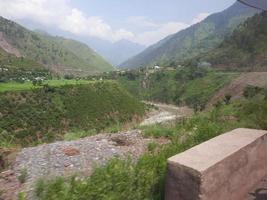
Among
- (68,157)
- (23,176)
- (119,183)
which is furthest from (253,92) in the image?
(119,183)

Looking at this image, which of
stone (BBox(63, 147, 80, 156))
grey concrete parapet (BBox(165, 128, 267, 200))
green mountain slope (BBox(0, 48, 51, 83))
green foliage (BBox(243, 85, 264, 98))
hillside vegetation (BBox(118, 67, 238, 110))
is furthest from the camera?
green mountain slope (BBox(0, 48, 51, 83))

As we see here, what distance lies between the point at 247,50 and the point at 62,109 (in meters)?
69.5

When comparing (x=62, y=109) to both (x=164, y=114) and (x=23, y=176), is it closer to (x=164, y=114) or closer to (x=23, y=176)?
(x=164, y=114)

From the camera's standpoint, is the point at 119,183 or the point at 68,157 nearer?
the point at 119,183

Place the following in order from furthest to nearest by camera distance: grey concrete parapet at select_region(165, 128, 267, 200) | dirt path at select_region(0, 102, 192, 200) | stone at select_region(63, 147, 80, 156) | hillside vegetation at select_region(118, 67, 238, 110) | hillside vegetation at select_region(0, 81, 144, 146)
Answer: hillside vegetation at select_region(118, 67, 238, 110) → hillside vegetation at select_region(0, 81, 144, 146) → stone at select_region(63, 147, 80, 156) → dirt path at select_region(0, 102, 192, 200) → grey concrete parapet at select_region(165, 128, 267, 200)

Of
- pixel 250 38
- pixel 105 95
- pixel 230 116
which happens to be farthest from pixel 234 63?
pixel 230 116

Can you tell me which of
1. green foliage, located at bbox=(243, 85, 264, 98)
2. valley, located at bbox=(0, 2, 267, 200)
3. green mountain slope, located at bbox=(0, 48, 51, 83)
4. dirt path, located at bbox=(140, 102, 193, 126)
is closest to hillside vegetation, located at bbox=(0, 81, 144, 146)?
valley, located at bbox=(0, 2, 267, 200)

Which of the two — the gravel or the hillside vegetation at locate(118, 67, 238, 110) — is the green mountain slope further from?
the gravel

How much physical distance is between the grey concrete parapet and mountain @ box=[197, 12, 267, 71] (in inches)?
3943

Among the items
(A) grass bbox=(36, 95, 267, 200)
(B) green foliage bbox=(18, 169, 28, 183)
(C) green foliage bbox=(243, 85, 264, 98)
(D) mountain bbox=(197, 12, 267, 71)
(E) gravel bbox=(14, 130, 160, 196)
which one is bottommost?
(C) green foliage bbox=(243, 85, 264, 98)

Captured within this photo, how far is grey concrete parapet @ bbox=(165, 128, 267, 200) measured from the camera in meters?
5.78

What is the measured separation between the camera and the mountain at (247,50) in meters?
115

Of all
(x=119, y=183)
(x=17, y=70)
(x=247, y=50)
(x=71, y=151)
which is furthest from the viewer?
(x=247, y=50)

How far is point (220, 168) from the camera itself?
6.15 metres
